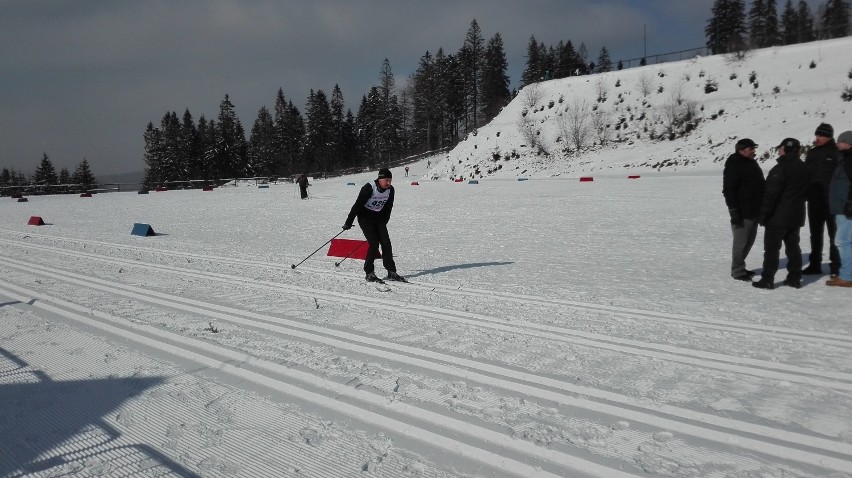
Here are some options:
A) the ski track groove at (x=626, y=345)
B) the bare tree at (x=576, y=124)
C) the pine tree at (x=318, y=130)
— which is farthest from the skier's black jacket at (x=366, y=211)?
the pine tree at (x=318, y=130)

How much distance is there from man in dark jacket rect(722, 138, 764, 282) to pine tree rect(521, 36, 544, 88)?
75244mm

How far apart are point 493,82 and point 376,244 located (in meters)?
71.9

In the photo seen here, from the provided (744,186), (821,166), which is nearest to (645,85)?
(821,166)

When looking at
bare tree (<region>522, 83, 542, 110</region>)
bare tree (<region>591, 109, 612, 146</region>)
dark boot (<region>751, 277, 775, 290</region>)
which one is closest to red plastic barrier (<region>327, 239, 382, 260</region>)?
dark boot (<region>751, 277, 775, 290</region>)

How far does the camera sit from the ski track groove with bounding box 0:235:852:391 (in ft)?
13.1

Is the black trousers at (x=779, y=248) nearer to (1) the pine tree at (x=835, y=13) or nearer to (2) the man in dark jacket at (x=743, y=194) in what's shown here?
(2) the man in dark jacket at (x=743, y=194)

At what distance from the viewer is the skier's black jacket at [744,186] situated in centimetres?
698

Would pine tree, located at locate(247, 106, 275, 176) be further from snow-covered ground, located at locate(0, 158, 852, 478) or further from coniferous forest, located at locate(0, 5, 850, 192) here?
snow-covered ground, located at locate(0, 158, 852, 478)

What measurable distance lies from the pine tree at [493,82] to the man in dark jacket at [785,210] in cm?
6801

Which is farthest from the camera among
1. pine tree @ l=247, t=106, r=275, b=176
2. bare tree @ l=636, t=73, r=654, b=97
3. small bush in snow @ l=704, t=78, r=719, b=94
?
pine tree @ l=247, t=106, r=275, b=176

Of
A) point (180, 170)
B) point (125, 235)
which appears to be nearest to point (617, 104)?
point (125, 235)

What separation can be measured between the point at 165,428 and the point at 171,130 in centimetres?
7983

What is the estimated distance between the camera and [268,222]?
17.7 metres

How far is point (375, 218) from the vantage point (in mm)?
8117
